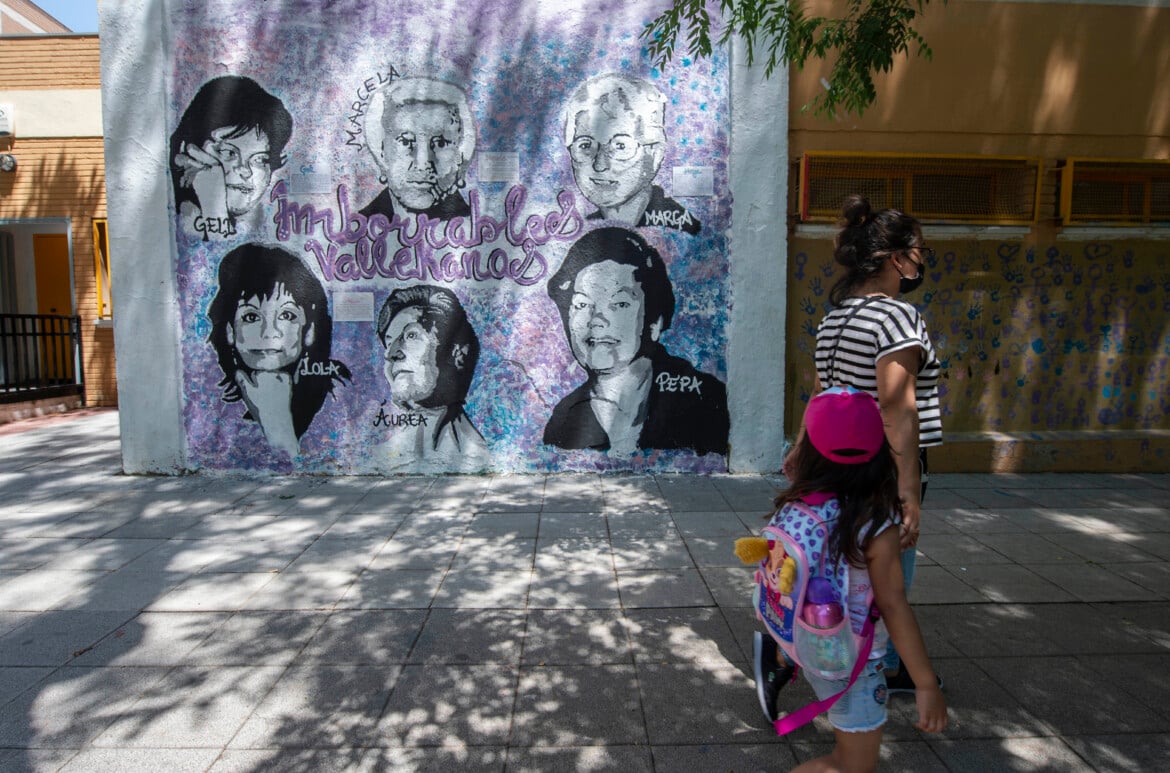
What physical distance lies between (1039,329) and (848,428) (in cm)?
613

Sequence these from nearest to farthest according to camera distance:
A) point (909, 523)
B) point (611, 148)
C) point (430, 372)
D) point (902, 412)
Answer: point (909, 523) → point (902, 412) → point (611, 148) → point (430, 372)

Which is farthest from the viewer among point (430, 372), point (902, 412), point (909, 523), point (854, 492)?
point (430, 372)

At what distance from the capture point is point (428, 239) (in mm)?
6719

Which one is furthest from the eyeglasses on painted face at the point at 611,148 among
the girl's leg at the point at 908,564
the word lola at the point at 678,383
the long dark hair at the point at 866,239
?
the girl's leg at the point at 908,564

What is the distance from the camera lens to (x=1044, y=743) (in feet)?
9.00

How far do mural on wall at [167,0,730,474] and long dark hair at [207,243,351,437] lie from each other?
0.8 inches

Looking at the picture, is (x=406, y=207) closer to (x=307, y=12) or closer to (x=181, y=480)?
(x=307, y=12)

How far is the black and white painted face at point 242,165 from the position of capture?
6.67 m

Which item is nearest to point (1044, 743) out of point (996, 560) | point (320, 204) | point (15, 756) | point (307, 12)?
point (996, 560)

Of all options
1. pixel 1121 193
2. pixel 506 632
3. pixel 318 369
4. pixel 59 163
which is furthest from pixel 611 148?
pixel 59 163

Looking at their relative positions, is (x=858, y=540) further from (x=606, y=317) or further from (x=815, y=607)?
(x=606, y=317)

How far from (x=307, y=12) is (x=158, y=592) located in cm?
515

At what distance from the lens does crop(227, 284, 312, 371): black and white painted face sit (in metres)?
6.74

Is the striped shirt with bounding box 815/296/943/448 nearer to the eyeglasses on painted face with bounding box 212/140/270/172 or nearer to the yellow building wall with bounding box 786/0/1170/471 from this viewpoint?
the yellow building wall with bounding box 786/0/1170/471
